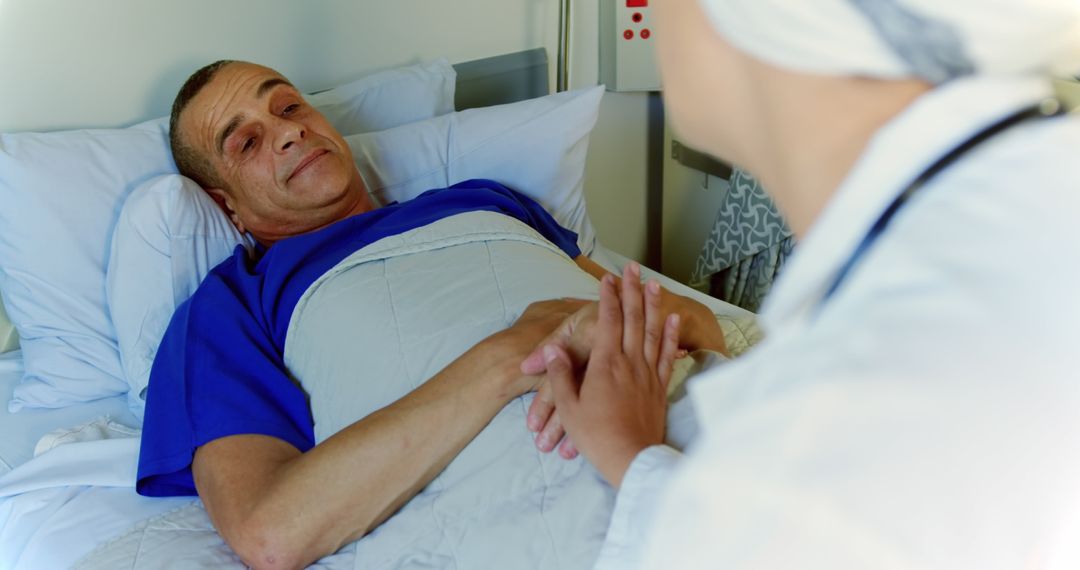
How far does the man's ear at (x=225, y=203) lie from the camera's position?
1803mm

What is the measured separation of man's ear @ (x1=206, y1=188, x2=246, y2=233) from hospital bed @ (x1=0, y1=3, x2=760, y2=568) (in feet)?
0.25

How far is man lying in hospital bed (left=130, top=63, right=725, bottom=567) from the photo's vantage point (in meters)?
1.21

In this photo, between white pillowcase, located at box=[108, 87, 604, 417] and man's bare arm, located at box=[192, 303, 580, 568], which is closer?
man's bare arm, located at box=[192, 303, 580, 568]

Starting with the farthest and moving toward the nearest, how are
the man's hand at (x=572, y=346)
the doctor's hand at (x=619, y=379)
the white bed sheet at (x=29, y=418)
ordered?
the white bed sheet at (x=29, y=418), the man's hand at (x=572, y=346), the doctor's hand at (x=619, y=379)

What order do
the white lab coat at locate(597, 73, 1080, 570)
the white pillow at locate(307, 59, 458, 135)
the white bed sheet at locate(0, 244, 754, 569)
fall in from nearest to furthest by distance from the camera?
the white lab coat at locate(597, 73, 1080, 570) < the white bed sheet at locate(0, 244, 754, 569) < the white pillow at locate(307, 59, 458, 135)

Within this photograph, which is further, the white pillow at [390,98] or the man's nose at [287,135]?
the white pillow at [390,98]

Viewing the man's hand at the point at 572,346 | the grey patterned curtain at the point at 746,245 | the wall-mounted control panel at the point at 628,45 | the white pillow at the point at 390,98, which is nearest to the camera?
the man's hand at the point at 572,346

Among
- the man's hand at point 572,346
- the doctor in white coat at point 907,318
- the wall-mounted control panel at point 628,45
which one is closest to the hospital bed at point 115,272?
the man's hand at point 572,346

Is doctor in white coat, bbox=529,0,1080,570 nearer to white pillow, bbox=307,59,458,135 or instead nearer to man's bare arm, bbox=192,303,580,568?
man's bare arm, bbox=192,303,580,568

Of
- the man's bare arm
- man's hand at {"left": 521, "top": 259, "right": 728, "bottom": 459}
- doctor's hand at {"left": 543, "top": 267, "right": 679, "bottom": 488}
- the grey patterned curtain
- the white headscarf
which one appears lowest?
the grey patterned curtain

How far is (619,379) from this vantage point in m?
1.10

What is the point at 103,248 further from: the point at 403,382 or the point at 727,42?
the point at 727,42

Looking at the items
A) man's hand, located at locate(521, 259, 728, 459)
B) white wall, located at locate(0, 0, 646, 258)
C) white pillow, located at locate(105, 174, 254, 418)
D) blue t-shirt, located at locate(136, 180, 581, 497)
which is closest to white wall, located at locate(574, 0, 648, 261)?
white wall, located at locate(0, 0, 646, 258)

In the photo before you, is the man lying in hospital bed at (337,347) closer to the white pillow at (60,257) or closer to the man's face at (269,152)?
the man's face at (269,152)
